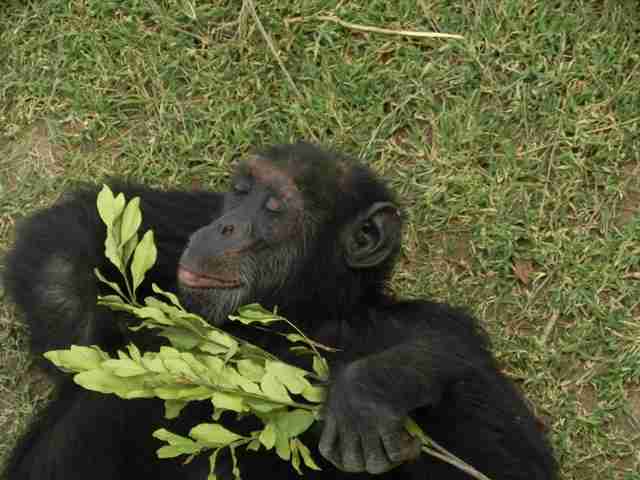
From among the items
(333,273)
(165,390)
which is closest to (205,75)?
(333,273)

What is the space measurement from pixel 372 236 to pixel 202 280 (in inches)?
34.6

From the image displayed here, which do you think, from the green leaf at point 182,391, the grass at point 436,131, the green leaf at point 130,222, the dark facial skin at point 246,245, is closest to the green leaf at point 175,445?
the green leaf at point 182,391

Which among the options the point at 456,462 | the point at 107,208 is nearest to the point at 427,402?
the point at 456,462

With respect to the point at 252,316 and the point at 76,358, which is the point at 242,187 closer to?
the point at 252,316

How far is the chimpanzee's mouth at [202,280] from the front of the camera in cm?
505

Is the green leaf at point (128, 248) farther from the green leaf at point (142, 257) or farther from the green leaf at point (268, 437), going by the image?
the green leaf at point (268, 437)

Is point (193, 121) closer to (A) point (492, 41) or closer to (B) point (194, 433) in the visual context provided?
(A) point (492, 41)

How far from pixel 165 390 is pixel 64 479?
1.60m

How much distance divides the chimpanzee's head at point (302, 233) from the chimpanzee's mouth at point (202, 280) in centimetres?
3

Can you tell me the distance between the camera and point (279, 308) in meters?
5.45

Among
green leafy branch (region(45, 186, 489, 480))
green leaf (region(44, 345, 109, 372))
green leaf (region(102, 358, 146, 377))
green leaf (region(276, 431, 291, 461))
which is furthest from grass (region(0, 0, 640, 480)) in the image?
green leaf (region(102, 358, 146, 377))

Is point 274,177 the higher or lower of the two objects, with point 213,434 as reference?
higher

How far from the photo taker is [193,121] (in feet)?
23.4

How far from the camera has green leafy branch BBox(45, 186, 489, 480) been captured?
4184 mm
